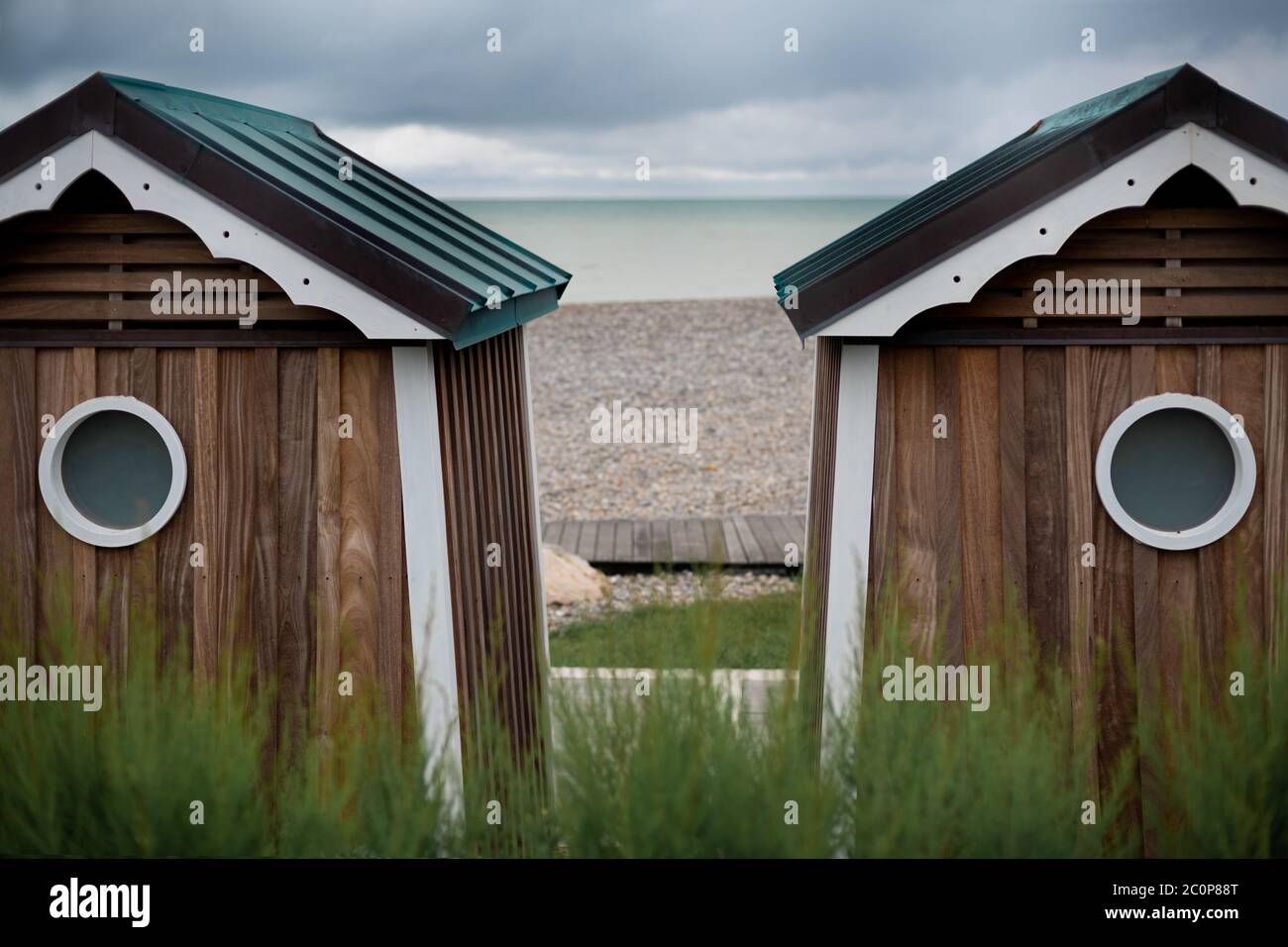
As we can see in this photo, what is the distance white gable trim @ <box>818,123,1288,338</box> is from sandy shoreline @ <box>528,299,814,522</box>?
5.05m

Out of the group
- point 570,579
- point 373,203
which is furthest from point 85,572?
point 570,579

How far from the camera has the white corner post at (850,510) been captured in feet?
13.6

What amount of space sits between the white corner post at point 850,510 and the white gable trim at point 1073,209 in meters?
0.22

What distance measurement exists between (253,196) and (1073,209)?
2.62 metres

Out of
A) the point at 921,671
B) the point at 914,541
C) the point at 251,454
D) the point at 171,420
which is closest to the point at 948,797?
the point at 921,671

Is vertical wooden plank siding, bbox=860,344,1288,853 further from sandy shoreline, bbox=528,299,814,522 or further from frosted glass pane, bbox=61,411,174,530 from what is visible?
sandy shoreline, bbox=528,299,814,522

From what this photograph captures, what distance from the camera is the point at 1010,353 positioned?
4.16 m

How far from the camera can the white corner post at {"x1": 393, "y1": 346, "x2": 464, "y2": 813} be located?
13.4 ft

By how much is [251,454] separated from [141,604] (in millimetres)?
654

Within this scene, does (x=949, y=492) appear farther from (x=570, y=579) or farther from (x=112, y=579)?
(x=570, y=579)

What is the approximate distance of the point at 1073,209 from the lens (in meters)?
3.90

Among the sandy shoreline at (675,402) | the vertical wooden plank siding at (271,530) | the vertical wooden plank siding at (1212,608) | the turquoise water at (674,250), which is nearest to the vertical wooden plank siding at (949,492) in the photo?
the vertical wooden plank siding at (1212,608)

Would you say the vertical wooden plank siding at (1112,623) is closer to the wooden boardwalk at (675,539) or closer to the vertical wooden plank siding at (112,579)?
the vertical wooden plank siding at (112,579)
